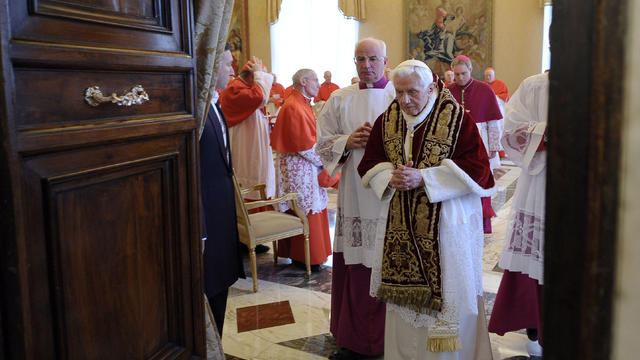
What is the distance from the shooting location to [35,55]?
1.03 metres

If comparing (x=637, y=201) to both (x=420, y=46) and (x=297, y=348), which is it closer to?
(x=297, y=348)

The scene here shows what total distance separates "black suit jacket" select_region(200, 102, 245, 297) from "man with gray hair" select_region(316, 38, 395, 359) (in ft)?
2.28

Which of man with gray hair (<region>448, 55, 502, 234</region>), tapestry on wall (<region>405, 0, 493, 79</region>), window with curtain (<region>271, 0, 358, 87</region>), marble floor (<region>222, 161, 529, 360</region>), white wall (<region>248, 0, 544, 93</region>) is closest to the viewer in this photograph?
marble floor (<region>222, 161, 529, 360</region>)

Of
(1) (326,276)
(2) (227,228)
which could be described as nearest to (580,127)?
(2) (227,228)

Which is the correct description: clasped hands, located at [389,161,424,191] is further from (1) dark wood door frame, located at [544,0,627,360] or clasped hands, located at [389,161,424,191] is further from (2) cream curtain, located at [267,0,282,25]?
(2) cream curtain, located at [267,0,282,25]

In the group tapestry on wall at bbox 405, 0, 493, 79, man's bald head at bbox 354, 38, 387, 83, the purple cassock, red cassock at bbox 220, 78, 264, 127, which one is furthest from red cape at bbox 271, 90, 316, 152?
tapestry on wall at bbox 405, 0, 493, 79

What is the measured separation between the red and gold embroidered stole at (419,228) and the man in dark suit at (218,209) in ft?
2.50

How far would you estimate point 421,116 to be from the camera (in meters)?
2.62

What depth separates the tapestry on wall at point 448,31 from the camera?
41.0 ft

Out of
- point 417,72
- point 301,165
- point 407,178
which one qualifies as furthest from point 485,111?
point 407,178

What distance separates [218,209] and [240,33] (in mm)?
13408

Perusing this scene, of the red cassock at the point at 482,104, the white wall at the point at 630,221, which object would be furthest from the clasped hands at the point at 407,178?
the red cassock at the point at 482,104

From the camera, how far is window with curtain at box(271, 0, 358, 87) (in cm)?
1398

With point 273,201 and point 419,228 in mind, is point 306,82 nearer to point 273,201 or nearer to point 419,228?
point 273,201
